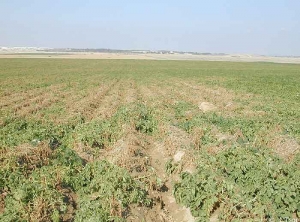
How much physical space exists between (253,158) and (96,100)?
15675mm

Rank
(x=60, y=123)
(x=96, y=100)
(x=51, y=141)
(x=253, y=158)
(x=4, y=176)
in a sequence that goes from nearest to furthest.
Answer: (x=4, y=176) → (x=253, y=158) → (x=51, y=141) → (x=60, y=123) → (x=96, y=100)

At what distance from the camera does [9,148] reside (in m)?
10.5

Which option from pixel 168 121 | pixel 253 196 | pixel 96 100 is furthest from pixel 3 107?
pixel 253 196

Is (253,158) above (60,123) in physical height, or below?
above

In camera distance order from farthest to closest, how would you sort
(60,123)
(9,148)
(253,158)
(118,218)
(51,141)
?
(60,123)
(51,141)
(9,148)
(253,158)
(118,218)

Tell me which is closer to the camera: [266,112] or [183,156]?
[183,156]

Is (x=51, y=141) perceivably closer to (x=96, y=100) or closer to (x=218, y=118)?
(x=218, y=118)

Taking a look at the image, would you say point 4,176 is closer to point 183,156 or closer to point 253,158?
point 183,156

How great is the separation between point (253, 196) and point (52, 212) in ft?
14.9

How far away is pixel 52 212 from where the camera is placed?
712 cm

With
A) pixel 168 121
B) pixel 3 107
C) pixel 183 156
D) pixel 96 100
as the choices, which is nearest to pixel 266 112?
pixel 168 121

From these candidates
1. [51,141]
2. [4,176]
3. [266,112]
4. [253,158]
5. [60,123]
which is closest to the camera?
[4,176]

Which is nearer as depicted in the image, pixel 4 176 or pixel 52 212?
pixel 52 212

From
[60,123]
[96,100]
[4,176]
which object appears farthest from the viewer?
[96,100]
